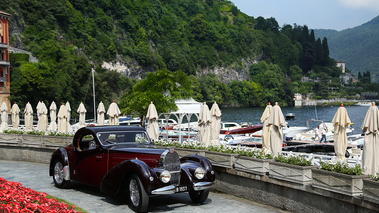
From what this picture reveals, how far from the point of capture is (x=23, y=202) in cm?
722

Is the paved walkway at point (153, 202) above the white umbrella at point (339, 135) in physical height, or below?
below

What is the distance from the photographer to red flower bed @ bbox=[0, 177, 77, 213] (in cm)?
673

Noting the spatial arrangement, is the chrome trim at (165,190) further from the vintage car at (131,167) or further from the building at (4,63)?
the building at (4,63)

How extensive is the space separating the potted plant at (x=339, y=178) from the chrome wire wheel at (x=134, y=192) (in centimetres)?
432

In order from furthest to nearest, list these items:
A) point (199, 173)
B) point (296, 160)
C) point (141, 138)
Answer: point (141, 138) → point (296, 160) → point (199, 173)

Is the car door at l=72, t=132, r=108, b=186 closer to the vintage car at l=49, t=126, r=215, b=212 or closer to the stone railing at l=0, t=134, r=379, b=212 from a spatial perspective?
the vintage car at l=49, t=126, r=215, b=212

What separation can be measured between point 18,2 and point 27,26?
6.41m

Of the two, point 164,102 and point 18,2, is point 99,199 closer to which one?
point 164,102

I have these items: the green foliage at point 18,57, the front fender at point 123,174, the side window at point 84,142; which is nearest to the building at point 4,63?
the green foliage at point 18,57

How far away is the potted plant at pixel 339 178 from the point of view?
8672 mm

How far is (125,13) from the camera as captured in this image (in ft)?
506

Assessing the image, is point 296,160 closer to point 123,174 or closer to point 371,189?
point 371,189

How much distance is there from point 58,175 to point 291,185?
734cm

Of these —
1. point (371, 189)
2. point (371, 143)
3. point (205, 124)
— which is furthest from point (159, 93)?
point (371, 189)
